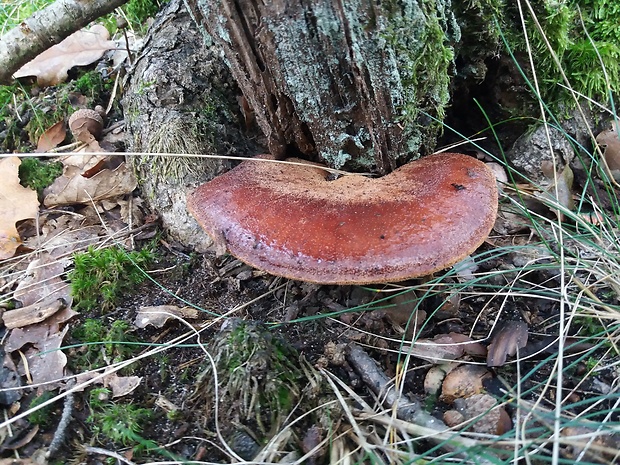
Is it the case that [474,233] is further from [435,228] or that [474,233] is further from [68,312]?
[68,312]

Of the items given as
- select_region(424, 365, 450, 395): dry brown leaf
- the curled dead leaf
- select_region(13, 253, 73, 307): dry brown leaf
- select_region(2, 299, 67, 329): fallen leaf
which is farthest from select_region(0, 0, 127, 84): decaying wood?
select_region(424, 365, 450, 395): dry brown leaf

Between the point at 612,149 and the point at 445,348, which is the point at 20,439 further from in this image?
the point at 612,149

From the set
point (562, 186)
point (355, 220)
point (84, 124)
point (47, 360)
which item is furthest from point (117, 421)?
point (562, 186)

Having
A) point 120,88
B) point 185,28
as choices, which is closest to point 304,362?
point 185,28

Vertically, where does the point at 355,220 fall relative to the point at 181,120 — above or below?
below

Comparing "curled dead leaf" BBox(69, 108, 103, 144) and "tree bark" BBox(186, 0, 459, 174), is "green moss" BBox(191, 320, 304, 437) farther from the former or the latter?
"curled dead leaf" BBox(69, 108, 103, 144)
